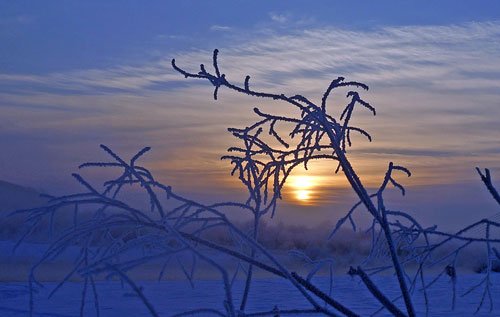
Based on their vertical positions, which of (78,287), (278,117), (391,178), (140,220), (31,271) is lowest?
(78,287)

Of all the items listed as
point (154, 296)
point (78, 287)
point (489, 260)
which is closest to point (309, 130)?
point (489, 260)

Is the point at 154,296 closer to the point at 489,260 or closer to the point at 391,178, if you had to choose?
the point at 489,260

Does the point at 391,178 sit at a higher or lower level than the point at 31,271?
higher

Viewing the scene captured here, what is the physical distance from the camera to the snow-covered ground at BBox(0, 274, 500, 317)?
17.5 ft

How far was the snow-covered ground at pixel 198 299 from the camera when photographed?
17.5 feet

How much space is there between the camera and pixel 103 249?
2.09 metres

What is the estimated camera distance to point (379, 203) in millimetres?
1685

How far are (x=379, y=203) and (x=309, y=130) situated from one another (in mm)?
245

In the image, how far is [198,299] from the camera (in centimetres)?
595

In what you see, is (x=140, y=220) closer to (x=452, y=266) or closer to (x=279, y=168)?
(x=279, y=168)

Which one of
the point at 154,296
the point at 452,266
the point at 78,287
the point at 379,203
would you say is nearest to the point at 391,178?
the point at 379,203

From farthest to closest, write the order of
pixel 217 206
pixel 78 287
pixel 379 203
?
pixel 78 287
pixel 217 206
pixel 379 203

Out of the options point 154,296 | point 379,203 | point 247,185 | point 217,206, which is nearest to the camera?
point 379,203

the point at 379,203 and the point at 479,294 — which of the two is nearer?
the point at 379,203
